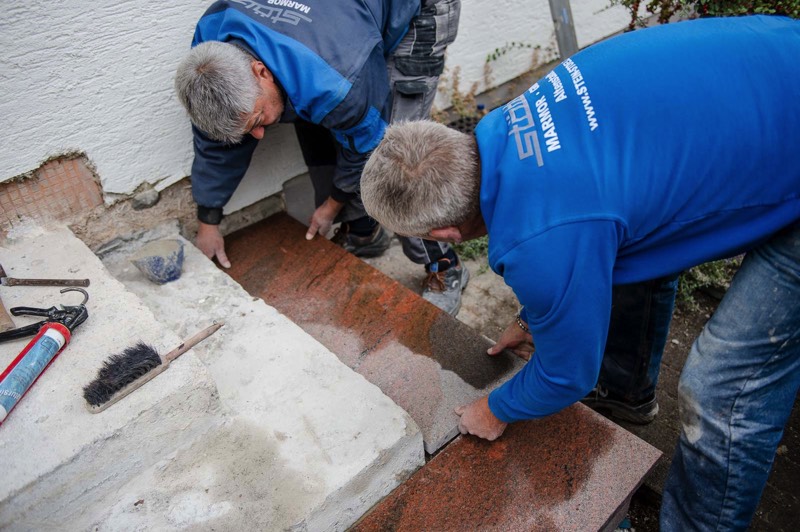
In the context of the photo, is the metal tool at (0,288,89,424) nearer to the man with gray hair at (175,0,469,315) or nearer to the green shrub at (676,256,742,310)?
the man with gray hair at (175,0,469,315)

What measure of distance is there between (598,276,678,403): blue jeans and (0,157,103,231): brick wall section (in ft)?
7.22

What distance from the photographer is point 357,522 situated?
1.90m

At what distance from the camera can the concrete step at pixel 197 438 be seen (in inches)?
64.9

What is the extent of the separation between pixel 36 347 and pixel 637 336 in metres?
2.10

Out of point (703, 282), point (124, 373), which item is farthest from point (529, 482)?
point (703, 282)

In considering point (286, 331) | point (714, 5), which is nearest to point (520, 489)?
point (286, 331)

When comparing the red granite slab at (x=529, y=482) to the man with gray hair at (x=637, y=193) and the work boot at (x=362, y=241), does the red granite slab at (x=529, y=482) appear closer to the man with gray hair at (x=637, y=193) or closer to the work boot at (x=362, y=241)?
the man with gray hair at (x=637, y=193)

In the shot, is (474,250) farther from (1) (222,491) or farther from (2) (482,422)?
(1) (222,491)

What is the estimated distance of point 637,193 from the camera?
146cm

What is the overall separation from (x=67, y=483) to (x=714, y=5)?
3426 mm

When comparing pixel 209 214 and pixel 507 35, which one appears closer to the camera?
pixel 209 214

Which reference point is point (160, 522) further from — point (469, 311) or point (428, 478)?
point (469, 311)

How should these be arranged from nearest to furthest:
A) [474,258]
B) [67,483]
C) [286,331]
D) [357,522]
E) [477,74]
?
[67,483]
[357,522]
[286,331]
[474,258]
[477,74]

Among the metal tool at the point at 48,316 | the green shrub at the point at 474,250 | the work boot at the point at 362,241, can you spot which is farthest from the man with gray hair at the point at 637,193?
the green shrub at the point at 474,250
